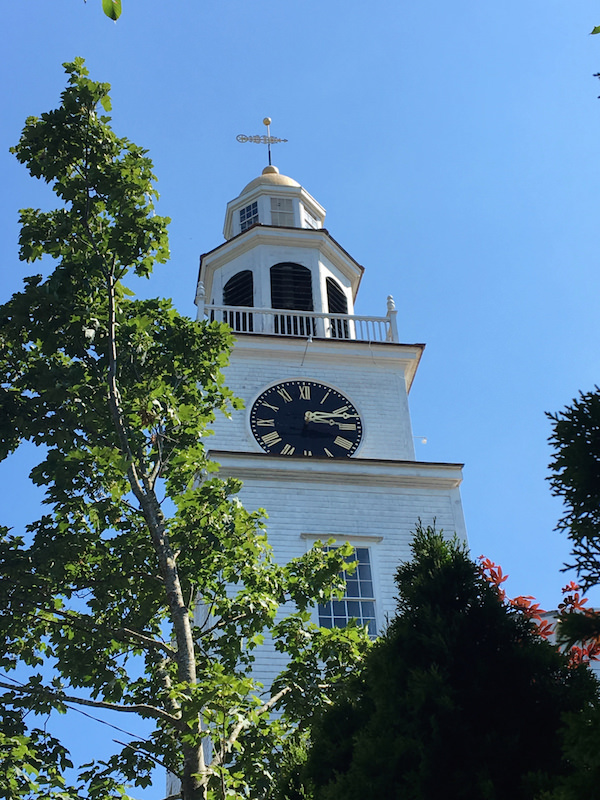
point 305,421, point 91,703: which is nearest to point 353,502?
point 305,421

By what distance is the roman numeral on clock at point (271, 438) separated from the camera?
23.8 metres

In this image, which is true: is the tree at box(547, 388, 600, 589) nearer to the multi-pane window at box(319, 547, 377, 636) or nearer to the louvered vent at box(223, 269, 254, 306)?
the multi-pane window at box(319, 547, 377, 636)

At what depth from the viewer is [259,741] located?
445 inches

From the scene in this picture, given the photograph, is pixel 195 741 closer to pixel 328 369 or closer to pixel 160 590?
pixel 160 590

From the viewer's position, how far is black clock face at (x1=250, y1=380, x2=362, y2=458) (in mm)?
23922

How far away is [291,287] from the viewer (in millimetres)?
29047

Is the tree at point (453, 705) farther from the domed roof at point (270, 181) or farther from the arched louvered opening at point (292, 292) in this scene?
the domed roof at point (270, 181)

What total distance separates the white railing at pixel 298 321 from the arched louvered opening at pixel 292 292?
30mm


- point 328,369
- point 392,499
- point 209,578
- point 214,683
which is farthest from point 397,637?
point 328,369

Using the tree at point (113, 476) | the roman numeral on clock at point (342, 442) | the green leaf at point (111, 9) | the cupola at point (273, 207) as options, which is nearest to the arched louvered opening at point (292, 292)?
the cupola at point (273, 207)

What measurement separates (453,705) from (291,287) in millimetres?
22232

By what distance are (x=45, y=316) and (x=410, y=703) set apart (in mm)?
6630

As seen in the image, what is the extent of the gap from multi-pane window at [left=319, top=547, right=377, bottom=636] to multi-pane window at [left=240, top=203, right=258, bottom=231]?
47.0 ft

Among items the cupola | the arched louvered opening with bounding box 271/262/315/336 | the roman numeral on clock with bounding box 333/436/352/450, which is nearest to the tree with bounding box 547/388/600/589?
the roman numeral on clock with bounding box 333/436/352/450
